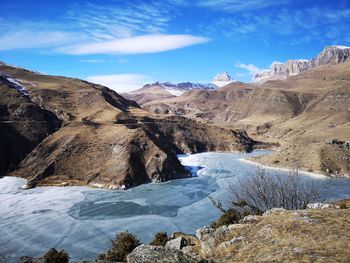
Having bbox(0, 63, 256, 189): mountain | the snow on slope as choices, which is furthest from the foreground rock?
the snow on slope

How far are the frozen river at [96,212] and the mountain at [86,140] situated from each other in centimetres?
501

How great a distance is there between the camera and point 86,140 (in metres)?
94.5

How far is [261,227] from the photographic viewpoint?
21.2 m

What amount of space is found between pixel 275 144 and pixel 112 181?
89021 millimetres

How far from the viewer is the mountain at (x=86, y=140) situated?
271 feet

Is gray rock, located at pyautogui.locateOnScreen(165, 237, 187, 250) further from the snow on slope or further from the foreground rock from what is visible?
the snow on slope

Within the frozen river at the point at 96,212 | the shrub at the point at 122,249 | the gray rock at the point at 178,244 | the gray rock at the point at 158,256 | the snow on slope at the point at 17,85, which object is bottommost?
the frozen river at the point at 96,212

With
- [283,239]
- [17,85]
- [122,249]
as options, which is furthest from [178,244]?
[17,85]

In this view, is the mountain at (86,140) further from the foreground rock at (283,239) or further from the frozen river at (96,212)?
the foreground rock at (283,239)

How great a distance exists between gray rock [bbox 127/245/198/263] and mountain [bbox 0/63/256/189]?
62.7 m

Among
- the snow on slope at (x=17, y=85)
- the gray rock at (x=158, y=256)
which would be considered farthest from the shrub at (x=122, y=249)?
the snow on slope at (x=17, y=85)

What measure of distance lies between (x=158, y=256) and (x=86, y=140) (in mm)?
83817

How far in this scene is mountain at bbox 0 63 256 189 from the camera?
8250 centimetres

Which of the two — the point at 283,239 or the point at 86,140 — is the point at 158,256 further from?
the point at 86,140
